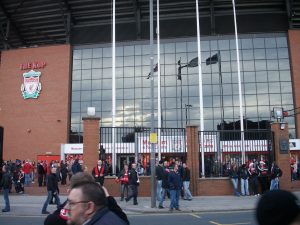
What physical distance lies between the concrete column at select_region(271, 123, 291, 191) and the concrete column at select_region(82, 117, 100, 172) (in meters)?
10.0

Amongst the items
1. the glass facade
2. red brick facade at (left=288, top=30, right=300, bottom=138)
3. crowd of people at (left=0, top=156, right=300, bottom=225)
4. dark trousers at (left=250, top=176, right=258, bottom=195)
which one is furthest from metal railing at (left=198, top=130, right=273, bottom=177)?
red brick facade at (left=288, top=30, right=300, bottom=138)

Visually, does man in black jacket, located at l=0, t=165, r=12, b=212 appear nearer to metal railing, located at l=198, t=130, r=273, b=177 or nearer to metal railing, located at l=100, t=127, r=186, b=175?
metal railing, located at l=100, t=127, r=186, b=175

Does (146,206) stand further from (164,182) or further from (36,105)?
(36,105)

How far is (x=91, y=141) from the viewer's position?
69.7 ft

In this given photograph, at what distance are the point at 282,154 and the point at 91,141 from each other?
34.9 ft

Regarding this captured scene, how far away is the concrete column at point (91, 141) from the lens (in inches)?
828

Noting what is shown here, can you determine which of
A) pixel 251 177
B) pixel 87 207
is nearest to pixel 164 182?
pixel 251 177

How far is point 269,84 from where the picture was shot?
40188 mm

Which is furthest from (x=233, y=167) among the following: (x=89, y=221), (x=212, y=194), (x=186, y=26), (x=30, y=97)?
(x=30, y=97)

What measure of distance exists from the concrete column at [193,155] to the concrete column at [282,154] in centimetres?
469

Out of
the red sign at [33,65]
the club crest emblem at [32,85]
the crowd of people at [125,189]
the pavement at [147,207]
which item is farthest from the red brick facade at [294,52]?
the club crest emblem at [32,85]

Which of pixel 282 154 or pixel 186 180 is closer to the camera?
pixel 186 180

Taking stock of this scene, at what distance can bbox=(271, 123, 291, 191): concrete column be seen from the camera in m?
22.5

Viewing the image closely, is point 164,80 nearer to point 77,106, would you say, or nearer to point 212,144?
point 77,106
